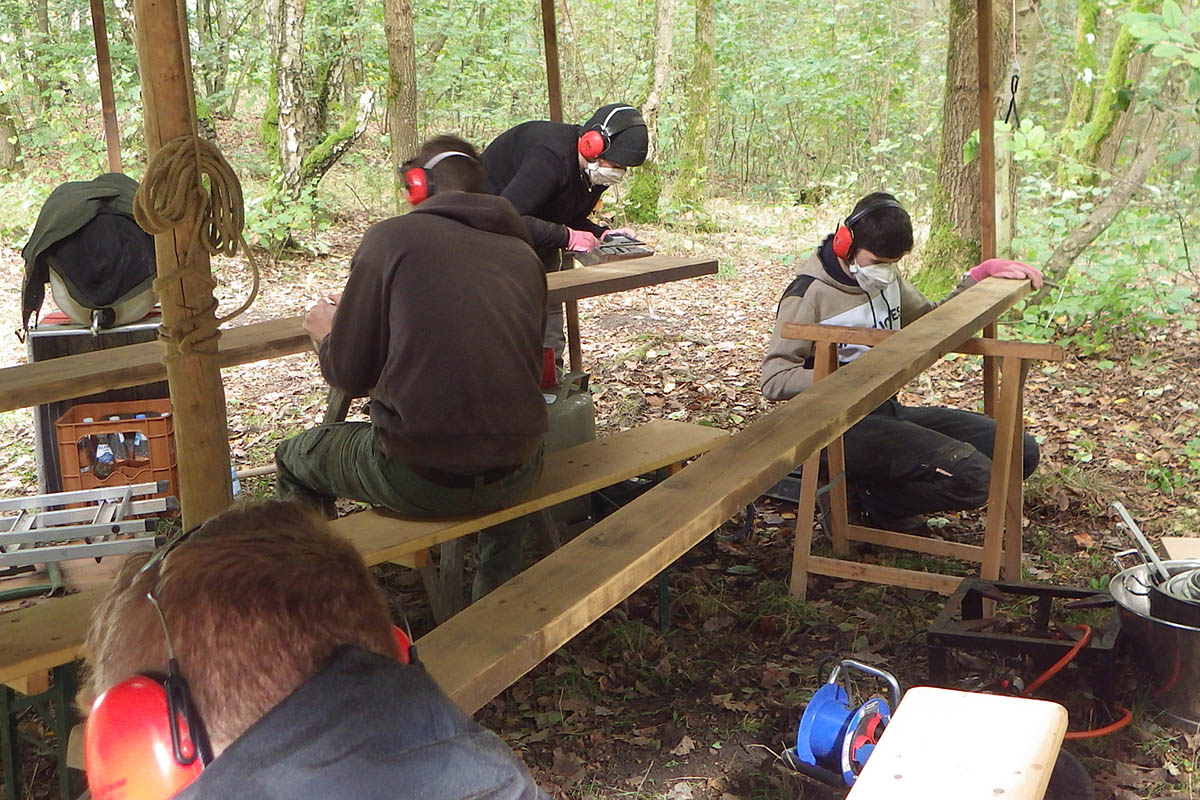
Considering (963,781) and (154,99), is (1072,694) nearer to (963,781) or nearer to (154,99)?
(963,781)

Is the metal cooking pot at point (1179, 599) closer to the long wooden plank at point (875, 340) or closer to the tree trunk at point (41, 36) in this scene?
the long wooden plank at point (875, 340)

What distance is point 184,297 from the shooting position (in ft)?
8.34

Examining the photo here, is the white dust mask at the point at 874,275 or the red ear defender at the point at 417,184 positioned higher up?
the red ear defender at the point at 417,184

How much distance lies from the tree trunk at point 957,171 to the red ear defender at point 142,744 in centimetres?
732

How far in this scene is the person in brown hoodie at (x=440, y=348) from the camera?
3109 millimetres

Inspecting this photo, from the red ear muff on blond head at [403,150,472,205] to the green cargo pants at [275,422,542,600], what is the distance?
28.8 inches

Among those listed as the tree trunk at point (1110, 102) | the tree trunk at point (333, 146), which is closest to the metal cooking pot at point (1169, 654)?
the tree trunk at point (1110, 102)

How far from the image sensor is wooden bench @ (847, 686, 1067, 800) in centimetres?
211

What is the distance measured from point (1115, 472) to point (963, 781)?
4098mm

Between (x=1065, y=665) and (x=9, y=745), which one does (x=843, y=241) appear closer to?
(x=1065, y=665)

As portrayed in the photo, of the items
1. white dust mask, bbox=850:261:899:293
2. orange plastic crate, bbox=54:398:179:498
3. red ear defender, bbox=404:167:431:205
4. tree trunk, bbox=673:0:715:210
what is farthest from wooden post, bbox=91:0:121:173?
tree trunk, bbox=673:0:715:210

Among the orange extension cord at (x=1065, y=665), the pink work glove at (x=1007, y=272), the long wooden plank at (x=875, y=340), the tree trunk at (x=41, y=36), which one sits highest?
the tree trunk at (x=41, y=36)

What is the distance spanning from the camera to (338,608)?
1075mm

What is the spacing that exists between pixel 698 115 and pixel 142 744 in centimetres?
1307
